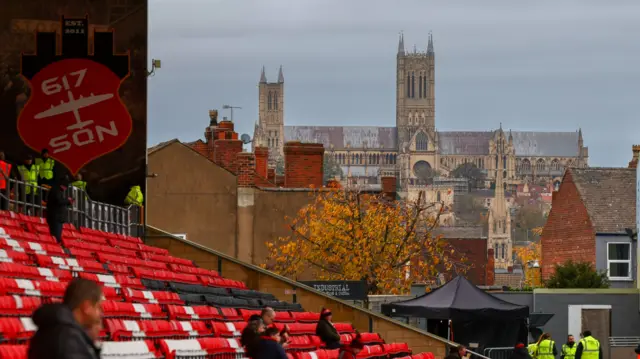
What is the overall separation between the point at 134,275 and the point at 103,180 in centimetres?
1089

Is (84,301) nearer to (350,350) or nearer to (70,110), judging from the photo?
(350,350)

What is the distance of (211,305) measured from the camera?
72.8 feet

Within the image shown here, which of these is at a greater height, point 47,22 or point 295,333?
point 47,22

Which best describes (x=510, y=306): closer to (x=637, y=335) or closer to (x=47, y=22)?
(x=47, y=22)

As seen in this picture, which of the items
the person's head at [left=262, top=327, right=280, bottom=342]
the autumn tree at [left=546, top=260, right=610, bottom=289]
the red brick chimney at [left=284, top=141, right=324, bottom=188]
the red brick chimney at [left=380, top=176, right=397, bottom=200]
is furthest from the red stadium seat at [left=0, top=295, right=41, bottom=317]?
the red brick chimney at [left=380, top=176, right=397, bottom=200]

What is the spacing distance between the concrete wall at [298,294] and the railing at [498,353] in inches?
90.7

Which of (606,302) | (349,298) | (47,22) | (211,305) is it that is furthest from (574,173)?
(211,305)

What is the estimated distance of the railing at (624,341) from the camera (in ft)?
135

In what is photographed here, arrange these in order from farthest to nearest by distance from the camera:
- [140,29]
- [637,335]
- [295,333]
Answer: [637,335] < [140,29] < [295,333]

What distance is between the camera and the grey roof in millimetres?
58938

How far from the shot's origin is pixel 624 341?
137 ft

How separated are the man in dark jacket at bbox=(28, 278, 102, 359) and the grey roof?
2025 inches

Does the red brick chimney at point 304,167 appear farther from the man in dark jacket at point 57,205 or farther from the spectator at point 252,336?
the spectator at point 252,336

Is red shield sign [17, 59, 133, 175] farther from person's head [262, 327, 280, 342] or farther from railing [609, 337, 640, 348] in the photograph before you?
person's head [262, 327, 280, 342]
